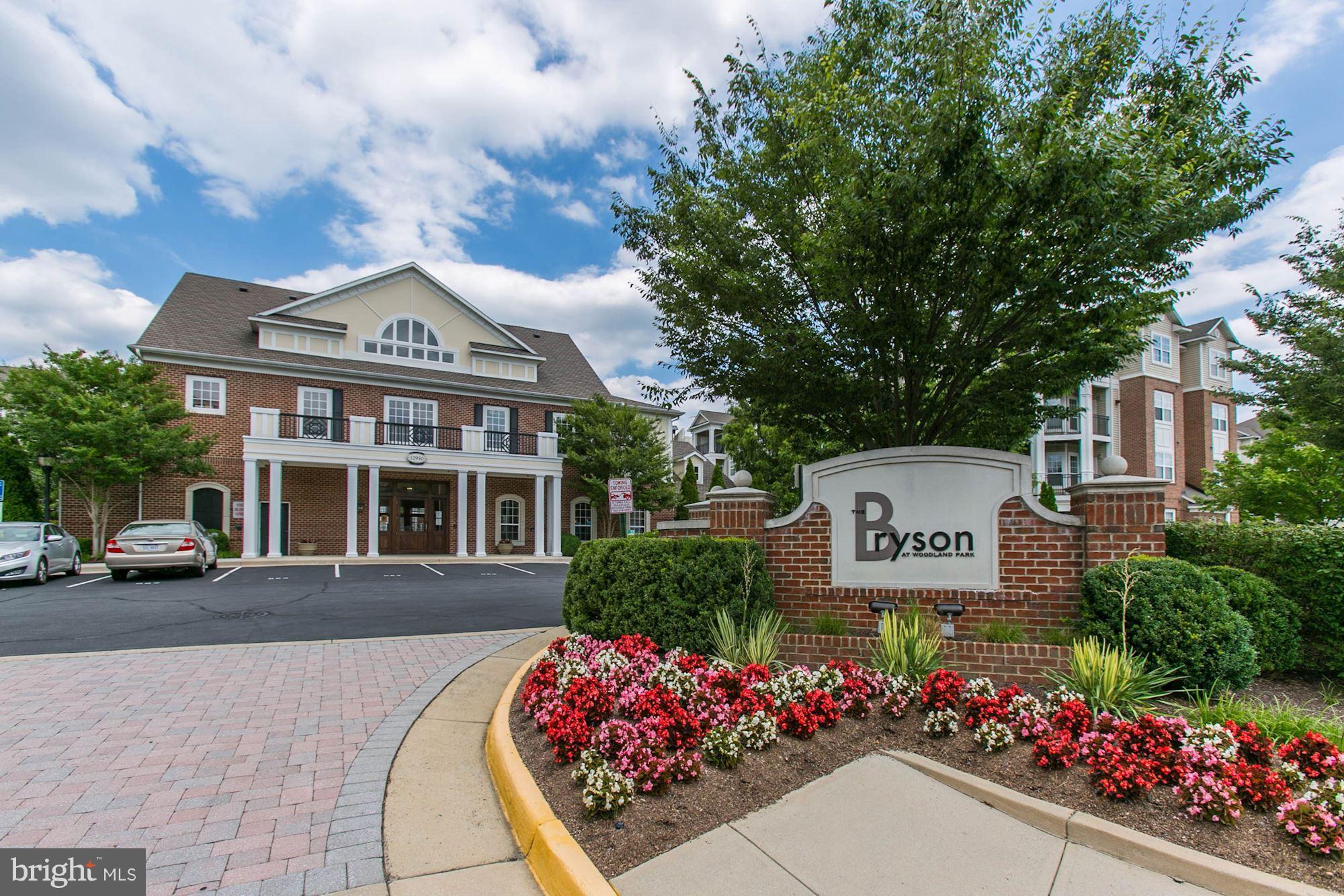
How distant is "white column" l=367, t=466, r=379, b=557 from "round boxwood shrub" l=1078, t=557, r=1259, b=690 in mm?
21679

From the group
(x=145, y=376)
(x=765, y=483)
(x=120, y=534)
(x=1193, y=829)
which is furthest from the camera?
(x=765, y=483)

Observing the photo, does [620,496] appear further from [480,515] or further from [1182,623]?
[480,515]

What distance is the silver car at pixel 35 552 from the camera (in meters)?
14.0

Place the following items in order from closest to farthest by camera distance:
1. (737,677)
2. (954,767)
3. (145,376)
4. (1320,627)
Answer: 1. (954,767)
2. (737,677)
3. (1320,627)
4. (145,376)

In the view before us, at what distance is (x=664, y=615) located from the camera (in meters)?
5.72

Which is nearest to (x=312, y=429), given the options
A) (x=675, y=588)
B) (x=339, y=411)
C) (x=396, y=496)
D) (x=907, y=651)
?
(x=339, y=411)

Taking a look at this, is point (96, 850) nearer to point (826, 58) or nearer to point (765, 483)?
point (826, 58)

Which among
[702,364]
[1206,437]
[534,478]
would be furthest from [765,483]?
[1206,437]

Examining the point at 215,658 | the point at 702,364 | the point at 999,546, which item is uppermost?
the point at 702,364

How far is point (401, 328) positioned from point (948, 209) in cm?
2443

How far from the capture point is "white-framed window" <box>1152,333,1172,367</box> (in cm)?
3638

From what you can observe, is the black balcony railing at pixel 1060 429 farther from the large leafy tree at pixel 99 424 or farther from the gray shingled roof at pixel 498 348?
the large leafy tree at pixel 99 424

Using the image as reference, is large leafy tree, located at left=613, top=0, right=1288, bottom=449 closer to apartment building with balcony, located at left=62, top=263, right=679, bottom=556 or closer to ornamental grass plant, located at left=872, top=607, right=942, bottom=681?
ornamental grass plant, located at left=872, top=607, right=942, bottom=681

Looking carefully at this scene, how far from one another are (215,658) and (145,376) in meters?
17.5
